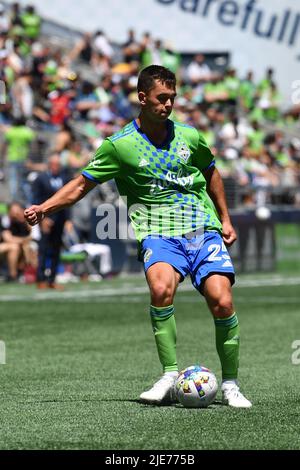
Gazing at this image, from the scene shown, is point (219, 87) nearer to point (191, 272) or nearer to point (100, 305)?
point (100, 305)

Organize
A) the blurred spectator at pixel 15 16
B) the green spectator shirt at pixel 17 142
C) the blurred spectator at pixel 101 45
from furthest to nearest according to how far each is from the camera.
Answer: the blurred spectator at pixel 101 45 < the blurred spectator at pixel 15 16 < the green spectator shirt at pixel 17 142

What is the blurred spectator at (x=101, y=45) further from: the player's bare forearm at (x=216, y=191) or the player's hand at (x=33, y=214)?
the player's hand at (x=33, y=214)

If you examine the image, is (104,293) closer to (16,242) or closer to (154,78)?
(16,242)

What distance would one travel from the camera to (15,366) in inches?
422

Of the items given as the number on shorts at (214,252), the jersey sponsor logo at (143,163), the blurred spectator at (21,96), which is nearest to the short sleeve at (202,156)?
the jersey sponsor logo at (143,163)

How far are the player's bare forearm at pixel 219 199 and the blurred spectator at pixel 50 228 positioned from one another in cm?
1220

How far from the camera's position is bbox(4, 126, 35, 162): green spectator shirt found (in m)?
24.4

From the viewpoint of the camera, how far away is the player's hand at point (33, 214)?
26.3 feet

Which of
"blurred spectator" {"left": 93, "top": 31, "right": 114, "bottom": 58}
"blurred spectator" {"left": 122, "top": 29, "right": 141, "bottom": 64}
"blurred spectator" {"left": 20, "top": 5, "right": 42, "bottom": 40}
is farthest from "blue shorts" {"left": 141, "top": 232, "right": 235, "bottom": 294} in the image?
"blurred spectator" {"left": 93, "top": 31, "right": 114, "bottom": 58}

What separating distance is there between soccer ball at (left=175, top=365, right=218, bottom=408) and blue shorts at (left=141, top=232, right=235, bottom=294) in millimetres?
563

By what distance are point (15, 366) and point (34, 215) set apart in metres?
2.99

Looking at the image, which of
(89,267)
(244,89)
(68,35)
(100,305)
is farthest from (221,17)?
(100,305)

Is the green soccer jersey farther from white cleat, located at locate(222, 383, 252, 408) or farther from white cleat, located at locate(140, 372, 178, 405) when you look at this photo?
white cleat, located at locate(222, 383, 252, 408)
